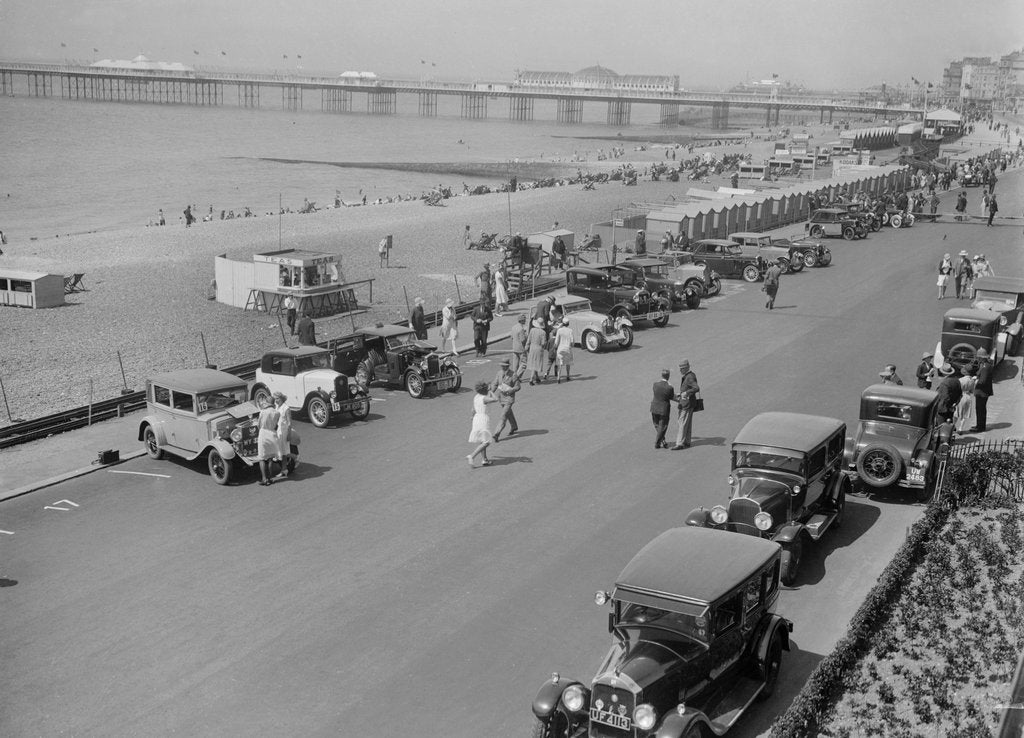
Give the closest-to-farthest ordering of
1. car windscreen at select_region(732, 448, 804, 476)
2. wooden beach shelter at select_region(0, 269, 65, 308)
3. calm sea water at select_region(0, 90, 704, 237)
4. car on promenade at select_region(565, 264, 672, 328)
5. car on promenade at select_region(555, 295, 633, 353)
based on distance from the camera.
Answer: car windscreen at select_region(732, 448, 804, 476) → car on promenade at select_region(555, 295, 633, 353) → car on promenade at select_region(565, 264, 672, 328) → wooden beach shelter at select_region(0, 269, 65, 308) → calm sea water at select_region(0, 90, 704, 237)

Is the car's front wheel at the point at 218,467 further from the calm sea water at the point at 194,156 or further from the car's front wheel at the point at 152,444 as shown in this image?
the calm sea water at the point at 194,156

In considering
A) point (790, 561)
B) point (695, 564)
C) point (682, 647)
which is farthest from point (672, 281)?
point (682, 647)

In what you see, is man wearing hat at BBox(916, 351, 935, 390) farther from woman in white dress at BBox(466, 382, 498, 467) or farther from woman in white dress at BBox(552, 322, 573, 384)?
woman in white dress at BBox(466, 382, 498, 467)

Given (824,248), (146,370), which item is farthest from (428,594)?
(824,248)

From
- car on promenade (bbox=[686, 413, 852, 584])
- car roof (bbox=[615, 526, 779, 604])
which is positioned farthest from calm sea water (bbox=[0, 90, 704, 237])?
car roof (bbox=[615, 526, 779, 604])

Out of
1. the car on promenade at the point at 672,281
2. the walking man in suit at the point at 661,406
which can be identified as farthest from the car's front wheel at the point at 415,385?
the car on promenade at the point at 672,281

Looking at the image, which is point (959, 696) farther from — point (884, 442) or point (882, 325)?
point (882, 325)

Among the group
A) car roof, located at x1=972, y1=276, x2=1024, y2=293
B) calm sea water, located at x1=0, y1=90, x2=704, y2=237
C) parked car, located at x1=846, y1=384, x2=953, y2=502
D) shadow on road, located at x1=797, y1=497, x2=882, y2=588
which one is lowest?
shadow on road, located at x1=797, y1=497, x2=882, y2=588

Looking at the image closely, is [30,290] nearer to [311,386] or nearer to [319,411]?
[311,386]
